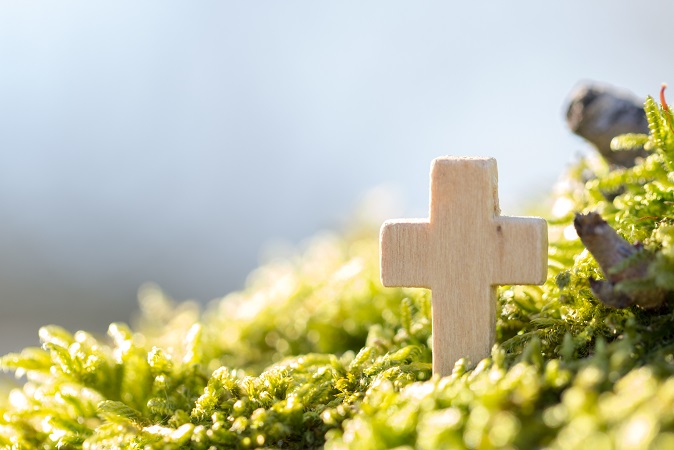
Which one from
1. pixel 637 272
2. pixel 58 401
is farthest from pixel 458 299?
pixel 58 401

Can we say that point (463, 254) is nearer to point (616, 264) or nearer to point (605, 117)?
point (616, 264)

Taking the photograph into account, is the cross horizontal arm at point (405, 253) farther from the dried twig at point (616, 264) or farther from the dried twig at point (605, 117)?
the dried twig at point (605, 117)

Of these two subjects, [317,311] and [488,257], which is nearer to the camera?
[488,257]

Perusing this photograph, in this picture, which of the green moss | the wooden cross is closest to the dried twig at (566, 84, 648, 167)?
the green moss

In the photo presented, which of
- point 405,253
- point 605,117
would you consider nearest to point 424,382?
point 405,253

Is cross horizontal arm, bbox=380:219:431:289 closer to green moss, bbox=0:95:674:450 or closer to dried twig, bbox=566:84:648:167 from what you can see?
green moss, bbox=0:95:674:450

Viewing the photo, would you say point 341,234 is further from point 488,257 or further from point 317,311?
point 488,257
